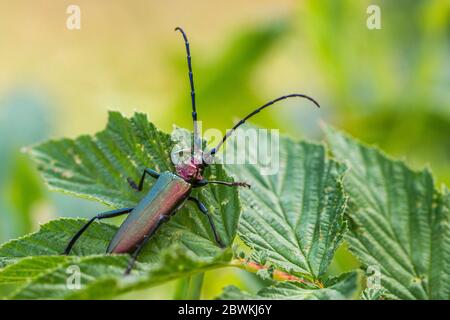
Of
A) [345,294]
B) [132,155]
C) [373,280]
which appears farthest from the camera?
[132,155]

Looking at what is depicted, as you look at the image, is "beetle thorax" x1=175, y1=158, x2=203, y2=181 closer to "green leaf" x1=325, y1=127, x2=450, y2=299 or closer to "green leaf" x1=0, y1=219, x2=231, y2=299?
"green leaf" x1=325, y1=127, x2=450, y2=299

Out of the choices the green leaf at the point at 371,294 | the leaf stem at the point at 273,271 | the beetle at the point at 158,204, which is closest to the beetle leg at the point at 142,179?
the beetle at the point at 158,204

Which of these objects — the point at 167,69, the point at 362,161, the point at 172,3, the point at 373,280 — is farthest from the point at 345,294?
the point at 172,3

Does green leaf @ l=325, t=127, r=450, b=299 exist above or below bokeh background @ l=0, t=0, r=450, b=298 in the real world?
below

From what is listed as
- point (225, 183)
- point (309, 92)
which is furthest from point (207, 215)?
point (309, 92)

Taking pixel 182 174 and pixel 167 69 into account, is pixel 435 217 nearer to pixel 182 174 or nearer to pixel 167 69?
pixel 182 174

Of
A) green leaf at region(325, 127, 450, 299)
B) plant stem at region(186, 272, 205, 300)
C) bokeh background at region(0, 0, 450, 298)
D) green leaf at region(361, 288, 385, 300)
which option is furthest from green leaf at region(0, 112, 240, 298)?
bokeh background at region(0, 0, 450, 298)

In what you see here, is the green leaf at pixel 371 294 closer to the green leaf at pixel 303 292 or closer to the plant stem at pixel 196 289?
the green leaf at pixel 303 292
